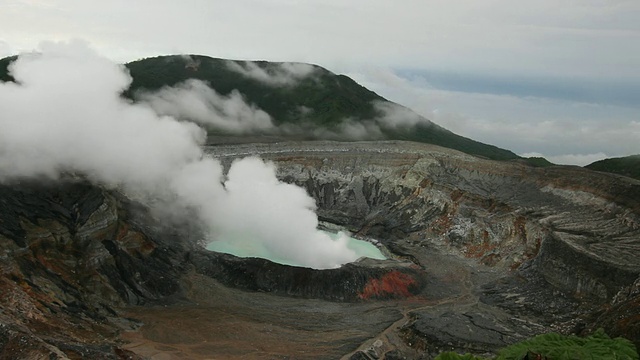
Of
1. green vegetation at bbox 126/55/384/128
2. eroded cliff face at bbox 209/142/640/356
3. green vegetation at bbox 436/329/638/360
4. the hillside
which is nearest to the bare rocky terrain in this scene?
Answer: eroded cliff face at bbox 209/142/640/356

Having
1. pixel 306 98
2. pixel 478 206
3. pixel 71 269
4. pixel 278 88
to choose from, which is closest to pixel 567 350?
pixel 71 269

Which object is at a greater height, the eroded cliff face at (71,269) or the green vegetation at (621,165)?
the green vegetation at (621,165)

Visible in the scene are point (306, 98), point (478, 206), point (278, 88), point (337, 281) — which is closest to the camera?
point (337, 281)

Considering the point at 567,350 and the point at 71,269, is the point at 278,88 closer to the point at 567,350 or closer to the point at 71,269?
the point at 71,269

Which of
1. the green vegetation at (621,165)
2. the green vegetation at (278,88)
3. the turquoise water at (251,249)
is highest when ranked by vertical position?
the green vegetation at (278,88)

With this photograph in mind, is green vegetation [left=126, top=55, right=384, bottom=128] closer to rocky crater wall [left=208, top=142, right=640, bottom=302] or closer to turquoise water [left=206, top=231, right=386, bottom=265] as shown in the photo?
rocky crater wall [left=208, top=142, right=640, bottom=302]

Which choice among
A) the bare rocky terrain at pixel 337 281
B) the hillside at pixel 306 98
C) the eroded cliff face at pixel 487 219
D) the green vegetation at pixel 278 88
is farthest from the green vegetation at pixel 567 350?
the green vegetation at pixel 278 88

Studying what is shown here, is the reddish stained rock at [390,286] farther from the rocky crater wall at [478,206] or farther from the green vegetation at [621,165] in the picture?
the green vegetation at [621,165]
